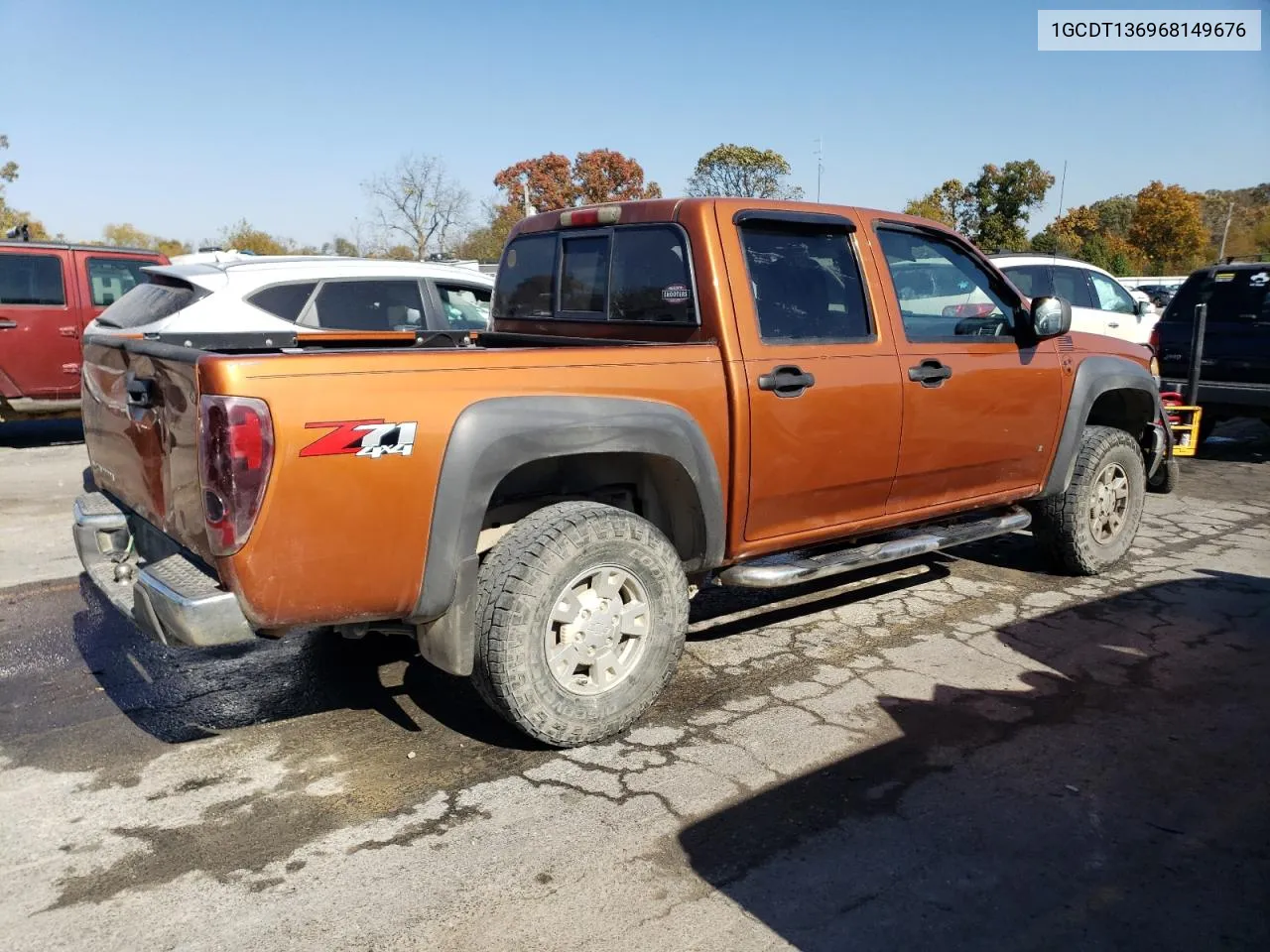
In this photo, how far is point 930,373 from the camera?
4.52 m

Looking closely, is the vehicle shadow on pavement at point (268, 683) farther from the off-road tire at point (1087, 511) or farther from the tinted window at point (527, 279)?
the off-road tire at point (1087, 511)

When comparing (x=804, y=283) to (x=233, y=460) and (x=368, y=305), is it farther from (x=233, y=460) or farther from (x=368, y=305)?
(x=368, y=305)

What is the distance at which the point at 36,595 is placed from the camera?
5.48 meters

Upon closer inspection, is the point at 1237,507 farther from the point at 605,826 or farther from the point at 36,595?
the point at 36,595

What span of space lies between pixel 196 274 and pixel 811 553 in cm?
484

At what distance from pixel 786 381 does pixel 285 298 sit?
4.69m

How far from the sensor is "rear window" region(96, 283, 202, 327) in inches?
266

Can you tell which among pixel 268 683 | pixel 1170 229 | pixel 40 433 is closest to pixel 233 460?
pixel 268 683

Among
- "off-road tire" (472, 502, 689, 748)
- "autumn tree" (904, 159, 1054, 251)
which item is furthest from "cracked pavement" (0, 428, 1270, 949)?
"autumn tree" (904, 159, 1054, 251)

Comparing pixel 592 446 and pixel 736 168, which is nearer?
pixel 592 446

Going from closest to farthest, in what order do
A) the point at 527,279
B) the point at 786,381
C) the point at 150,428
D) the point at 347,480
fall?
1. the point at 347,480
2. the point at 150,428
3. the point at 786,381
4. the point at 527,279

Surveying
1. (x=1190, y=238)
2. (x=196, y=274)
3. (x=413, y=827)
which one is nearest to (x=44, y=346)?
(x=196, y=274)

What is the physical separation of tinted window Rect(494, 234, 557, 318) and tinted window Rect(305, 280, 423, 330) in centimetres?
270

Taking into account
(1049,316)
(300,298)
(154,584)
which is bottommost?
(154,584)
